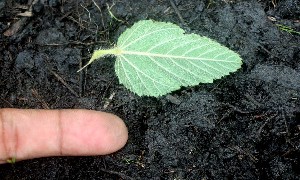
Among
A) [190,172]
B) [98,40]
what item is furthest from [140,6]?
[190,172]

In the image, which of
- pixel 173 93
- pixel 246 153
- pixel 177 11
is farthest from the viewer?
pixel 177 11

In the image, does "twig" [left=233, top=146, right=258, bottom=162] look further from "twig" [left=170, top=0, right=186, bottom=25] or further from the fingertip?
"twig" [left=170, top=0, right=186, bottom=25]

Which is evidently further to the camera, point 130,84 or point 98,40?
point 98,40

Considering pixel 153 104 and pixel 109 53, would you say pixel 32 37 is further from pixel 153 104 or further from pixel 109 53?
pixel 153 104

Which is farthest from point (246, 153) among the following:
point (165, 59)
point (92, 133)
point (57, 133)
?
A: point (57, 133)

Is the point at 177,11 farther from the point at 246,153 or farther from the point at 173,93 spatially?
the point at 246,153

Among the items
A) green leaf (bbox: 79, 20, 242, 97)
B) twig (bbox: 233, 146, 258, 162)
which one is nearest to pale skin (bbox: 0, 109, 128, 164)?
green leaf (bbox: 79, 20, 242, 97)
